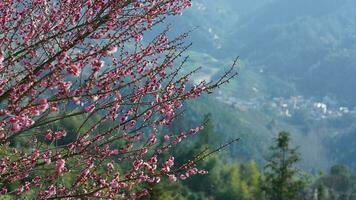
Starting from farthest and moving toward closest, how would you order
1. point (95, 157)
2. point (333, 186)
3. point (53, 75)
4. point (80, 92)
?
1. point (333, 186)
2. point (95, 157)
3. point (80, 92)
4. point (53, 75)

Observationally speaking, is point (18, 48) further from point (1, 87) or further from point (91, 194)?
point (91, 194)

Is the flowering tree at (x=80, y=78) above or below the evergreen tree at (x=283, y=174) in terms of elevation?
below

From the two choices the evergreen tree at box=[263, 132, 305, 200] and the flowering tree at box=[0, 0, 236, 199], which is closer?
the flowering tree at box=[0, 0, 236, 199]

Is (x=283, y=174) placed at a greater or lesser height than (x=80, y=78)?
greater

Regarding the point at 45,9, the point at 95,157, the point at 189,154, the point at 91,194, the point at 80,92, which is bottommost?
the point at 91,194

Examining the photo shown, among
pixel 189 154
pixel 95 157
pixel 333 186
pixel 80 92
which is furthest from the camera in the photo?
pixel 333 186

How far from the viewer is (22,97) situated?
19.1 feet

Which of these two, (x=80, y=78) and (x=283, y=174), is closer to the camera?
(x=80, y=78)

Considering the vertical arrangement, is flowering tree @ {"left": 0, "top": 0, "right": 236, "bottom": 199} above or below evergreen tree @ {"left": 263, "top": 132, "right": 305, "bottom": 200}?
below

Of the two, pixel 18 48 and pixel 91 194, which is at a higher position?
pixel 18 48

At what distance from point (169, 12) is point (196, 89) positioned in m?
1.08

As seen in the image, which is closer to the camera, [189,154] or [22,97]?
[22,97]

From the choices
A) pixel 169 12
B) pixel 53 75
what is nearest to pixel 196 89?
pixel 169 12

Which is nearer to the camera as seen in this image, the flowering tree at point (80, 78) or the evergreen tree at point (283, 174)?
the flowering tree at point (80, 78)
